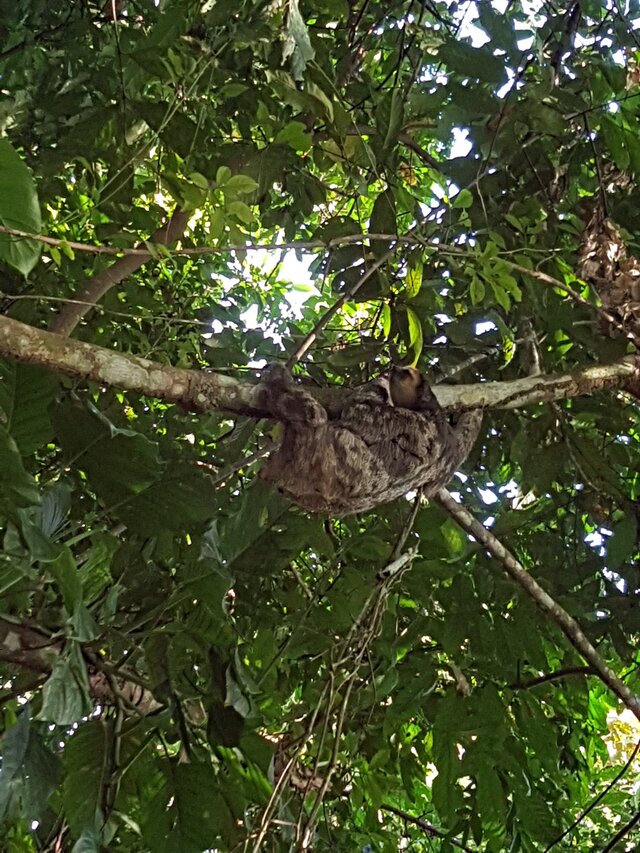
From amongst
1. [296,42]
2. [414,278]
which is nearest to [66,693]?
[414,278]

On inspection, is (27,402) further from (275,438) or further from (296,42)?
(296,42)

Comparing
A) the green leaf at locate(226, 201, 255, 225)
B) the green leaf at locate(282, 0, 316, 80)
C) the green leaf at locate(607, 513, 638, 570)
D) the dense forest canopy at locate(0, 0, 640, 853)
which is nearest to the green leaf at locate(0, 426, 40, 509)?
the dense forest canopy at locate(0, 0, 640, 853)

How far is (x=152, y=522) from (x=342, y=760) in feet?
2.83

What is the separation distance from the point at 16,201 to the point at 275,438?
52cm

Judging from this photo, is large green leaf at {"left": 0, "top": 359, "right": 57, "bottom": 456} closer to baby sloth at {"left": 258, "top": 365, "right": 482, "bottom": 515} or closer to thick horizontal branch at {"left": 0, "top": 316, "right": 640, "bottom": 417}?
thick horizontal branch at {"left": 0, "top": 316, "right": 640, "bottom": 417}

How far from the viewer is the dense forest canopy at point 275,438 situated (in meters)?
1.14

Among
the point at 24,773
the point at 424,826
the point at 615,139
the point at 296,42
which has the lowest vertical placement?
the point at 24,773

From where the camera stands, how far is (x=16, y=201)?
3.27 feet

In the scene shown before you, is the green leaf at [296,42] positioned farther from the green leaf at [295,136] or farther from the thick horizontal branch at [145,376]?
the thick horizontal branch at [145,376]

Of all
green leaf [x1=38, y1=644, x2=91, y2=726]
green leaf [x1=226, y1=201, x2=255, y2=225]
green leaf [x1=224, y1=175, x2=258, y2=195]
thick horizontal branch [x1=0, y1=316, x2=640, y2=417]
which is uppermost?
green leaf [x1=224, y1=175, x2=258, y2=195]

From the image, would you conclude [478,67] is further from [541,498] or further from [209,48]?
[541,498]

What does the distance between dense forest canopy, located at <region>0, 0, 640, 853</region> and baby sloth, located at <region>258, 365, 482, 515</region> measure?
50 millimetres

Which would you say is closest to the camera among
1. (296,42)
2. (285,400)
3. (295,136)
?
(285,400)

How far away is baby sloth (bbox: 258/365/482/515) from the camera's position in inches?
45.8
